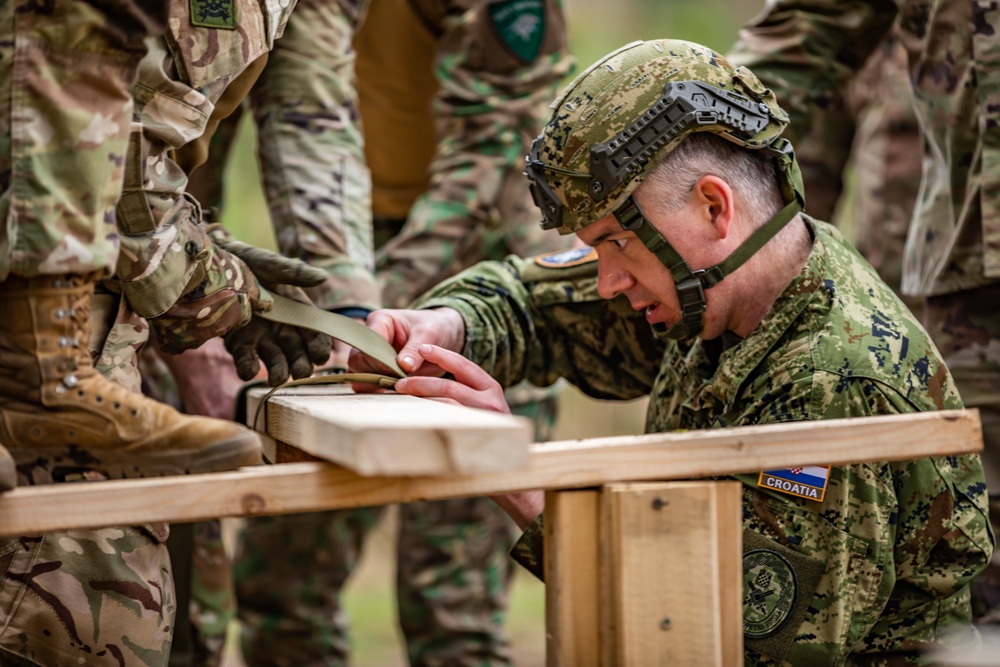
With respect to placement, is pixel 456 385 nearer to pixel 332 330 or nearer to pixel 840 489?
pixel 332 330

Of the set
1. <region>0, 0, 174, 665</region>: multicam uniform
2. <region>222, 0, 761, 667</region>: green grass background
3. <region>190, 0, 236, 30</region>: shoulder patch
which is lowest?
<region>222, 0, 761, 667</region>: green grass background

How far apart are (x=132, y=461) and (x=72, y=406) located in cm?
13

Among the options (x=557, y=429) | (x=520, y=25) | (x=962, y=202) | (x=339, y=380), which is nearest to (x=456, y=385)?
(x=339, y=380)

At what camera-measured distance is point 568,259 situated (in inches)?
124

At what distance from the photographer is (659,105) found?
252 centimetres

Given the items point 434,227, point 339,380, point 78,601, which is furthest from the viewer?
point 434,227

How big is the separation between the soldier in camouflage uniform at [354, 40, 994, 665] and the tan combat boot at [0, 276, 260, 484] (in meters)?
0.65

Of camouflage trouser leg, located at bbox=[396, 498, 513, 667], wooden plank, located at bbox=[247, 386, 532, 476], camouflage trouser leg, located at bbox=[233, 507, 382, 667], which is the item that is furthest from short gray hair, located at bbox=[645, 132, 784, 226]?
camouflage trouser leg, located at bbox=[233, 507, 382, 667]

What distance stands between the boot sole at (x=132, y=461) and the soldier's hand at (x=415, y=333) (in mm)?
Result: 798

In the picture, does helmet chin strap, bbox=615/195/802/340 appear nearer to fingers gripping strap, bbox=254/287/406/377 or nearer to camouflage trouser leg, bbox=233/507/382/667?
fingers gripping strap, bbox=254/287/406/377

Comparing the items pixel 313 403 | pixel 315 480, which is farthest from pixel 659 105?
pixel 315 480

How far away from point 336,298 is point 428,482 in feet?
4.11

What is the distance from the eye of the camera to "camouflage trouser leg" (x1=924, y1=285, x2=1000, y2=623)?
3299mm

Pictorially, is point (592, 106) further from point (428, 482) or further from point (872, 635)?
point (872, 635)
